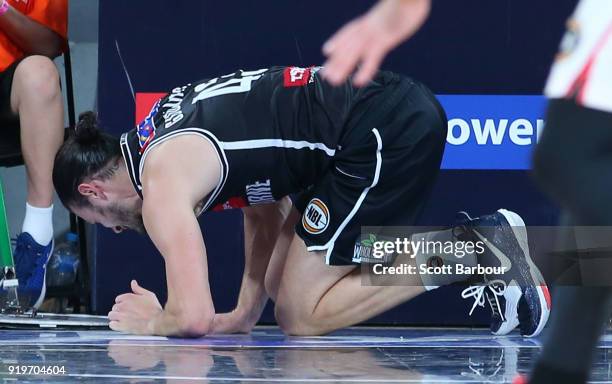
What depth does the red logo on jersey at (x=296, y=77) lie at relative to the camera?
3043 millimetres

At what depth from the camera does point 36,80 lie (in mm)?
3498

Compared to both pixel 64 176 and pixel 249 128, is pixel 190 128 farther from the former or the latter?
pixel 64 176

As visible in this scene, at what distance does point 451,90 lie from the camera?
11.9ft

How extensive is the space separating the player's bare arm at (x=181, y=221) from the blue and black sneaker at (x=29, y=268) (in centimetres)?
78

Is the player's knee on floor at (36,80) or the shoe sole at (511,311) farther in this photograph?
the player's knee on floor at (36,80)

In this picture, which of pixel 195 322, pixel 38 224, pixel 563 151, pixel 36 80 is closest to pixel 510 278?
pixel 195 322

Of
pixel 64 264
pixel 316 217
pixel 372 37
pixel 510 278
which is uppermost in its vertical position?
pixel 372 37

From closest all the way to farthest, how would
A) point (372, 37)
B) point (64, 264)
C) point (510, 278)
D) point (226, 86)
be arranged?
point (372, 37) → point (226, 86) → point (510, 278) → point (64, 264)

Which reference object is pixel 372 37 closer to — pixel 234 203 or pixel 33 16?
pixel 234 203

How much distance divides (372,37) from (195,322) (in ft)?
5.48

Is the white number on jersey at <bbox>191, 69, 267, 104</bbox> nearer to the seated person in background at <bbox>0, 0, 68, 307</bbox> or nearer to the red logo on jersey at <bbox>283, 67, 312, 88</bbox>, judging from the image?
the red logo on jersey at <bbox>283, 67, 312, 88</bbox>

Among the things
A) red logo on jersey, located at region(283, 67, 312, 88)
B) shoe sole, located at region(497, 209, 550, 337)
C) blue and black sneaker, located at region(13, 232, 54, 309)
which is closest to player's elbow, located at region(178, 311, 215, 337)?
red logo on jersey, located at region(283, 67, 312, 88)

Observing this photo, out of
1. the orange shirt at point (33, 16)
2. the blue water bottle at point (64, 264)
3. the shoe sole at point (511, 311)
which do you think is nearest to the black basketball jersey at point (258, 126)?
the shoe sole at point (511, 311)

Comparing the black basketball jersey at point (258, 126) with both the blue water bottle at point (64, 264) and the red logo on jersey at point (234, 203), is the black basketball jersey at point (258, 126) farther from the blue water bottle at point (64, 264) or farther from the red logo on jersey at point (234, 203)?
the blue water bottle at point (64, 264)
